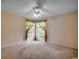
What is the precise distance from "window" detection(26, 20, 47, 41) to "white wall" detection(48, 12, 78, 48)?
15.4 inches

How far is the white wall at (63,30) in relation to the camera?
3625 millimetres

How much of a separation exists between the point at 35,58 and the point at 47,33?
2.98 meters

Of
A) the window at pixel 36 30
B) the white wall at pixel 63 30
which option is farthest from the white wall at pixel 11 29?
the white wall at pixel 63 30

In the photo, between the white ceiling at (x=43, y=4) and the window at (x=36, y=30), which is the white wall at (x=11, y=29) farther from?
the white ceiling at (x=43, y=4)

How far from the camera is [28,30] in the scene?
5207 millimetres

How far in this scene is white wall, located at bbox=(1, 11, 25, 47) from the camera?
11.9ft

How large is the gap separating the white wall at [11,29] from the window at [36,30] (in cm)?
37

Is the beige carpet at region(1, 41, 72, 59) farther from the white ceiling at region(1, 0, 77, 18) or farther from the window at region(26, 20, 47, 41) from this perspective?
the window at region(26, 20, 47, 41)

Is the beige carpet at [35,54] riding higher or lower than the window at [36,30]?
lower

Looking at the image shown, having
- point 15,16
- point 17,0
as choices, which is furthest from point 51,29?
point 17,0

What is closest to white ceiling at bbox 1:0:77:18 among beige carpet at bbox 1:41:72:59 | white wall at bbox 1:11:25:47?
white wall at bbox 1:11:25:47

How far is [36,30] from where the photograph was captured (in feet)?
17.1

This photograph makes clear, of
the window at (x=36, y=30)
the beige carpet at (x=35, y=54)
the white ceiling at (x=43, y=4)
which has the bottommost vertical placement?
the beige carpet at (x=35, y=54)

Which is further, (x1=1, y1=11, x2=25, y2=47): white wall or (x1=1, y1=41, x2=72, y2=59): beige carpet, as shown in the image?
(x1=1, y1=11, x2=25, y2=47): white wall
